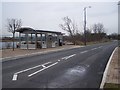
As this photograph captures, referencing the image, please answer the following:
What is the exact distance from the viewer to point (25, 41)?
124 ft

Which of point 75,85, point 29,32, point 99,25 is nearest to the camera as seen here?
point 75,85

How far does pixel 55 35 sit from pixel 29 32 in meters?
9.28

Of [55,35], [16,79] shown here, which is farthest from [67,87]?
[55,35]

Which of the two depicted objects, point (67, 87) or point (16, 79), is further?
point (16, 79)

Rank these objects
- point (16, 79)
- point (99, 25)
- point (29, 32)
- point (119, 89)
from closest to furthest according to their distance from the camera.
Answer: point (119, 89), point (16, 79), point (29, 32), point (99, 25)

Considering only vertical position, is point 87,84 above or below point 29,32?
below

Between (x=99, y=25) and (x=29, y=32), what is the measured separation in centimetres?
8868

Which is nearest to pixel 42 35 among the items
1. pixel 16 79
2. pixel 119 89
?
pixel 16 79

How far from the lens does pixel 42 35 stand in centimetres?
3984

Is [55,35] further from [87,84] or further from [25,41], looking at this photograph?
[87,84]

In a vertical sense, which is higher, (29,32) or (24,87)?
(29,32)

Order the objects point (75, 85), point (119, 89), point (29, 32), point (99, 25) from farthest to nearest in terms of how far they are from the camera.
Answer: point (99, 25)
point (29, 32)
point (75, 85)
point (119, 89)

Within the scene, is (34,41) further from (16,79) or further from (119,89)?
(119,89)

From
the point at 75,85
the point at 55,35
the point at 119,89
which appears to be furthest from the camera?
the point at 55,35
